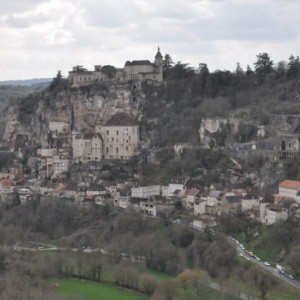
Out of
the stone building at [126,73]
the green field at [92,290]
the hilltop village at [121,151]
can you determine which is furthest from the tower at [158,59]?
the green field at [92,290]

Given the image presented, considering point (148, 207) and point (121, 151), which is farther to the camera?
point (121, 151)

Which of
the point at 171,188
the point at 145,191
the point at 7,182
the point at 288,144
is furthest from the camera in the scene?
the point at 7,182

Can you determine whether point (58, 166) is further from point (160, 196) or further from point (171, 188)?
point (171, 188)

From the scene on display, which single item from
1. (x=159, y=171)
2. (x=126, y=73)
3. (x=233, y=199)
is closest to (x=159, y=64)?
(x=126, y=73)

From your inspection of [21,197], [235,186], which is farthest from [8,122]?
[235,186]

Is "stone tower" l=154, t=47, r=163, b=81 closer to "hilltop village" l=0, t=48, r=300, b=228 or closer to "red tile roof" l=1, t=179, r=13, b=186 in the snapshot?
"hilltop village" l=0, t=48, r=300, b=228

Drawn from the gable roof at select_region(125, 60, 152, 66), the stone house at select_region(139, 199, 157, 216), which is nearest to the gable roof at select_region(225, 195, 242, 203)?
the stone house at select_region(139, 199, 157, 216)

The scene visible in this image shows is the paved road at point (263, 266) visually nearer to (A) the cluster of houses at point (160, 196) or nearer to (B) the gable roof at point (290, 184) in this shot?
(A) the cluster of houses at point (160, 196)
